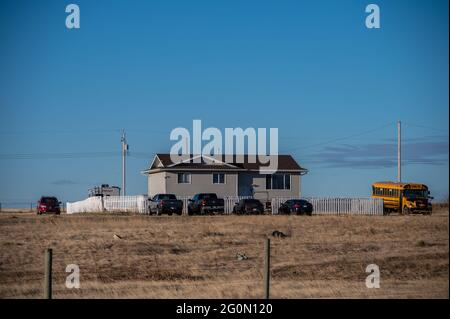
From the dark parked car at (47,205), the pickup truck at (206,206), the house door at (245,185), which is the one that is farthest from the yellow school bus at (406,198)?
the dark parked car at (47,205)

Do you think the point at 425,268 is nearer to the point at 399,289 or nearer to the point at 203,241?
the point at 399,289

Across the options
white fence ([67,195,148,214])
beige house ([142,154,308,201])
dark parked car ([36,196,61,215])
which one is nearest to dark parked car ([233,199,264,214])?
white fence ([67,195,148,214])

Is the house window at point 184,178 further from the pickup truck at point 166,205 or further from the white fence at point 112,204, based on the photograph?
the pickup truck at point 166,205

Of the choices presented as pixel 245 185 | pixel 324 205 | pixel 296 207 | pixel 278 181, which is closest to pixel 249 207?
pixel 296 207

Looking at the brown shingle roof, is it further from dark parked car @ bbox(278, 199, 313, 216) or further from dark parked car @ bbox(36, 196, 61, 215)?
dark parked car @ bbox(278, 199, 313, 216)

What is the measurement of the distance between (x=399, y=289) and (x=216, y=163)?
4647cm

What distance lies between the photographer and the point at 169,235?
3228 centimetres

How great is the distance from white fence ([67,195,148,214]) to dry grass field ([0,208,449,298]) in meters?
21.6

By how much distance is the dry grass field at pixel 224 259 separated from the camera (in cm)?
1964

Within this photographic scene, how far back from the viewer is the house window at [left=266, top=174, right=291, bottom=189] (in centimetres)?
6738

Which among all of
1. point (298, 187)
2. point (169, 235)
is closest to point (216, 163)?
point (298, 187)

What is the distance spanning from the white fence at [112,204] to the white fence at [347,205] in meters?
13.2

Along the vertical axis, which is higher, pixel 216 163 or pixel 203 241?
pixel 216 163

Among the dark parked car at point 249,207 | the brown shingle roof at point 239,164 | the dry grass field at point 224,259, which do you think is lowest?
the dry grass field at point 224,259
